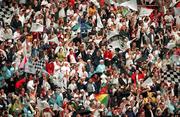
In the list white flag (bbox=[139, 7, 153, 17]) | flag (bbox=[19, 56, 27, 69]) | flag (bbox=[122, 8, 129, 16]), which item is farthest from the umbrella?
flag (bbox=[19, 56, 27, 69])

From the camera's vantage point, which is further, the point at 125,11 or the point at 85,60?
the point at 125,11

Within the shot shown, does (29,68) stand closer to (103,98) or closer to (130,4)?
(103,98)

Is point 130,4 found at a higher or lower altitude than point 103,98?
higher

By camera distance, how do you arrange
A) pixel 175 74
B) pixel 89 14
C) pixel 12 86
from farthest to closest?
pixel 89 14 → pixel 175 74 → pixel 12 86

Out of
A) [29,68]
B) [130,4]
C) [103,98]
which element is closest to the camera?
[103,98]

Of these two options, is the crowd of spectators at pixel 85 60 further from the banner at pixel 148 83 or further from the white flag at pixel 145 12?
the white flag at pixel 145 12

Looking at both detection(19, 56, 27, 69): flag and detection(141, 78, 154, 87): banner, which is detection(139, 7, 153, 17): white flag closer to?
detection(141, 78, 154, 87): banner

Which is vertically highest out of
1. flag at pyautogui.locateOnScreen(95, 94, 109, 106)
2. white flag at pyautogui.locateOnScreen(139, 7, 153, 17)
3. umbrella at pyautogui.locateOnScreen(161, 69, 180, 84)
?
white flag at pyautogui.locateOnScreen(139, 7, 153, 17)

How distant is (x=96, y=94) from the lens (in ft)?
123

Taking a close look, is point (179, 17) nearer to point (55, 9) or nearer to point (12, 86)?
point (55, 9)

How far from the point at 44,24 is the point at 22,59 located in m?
3.90

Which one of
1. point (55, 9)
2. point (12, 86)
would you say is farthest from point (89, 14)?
point (12, 86)

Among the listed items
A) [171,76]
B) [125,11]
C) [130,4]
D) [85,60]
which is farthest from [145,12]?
[85,60]

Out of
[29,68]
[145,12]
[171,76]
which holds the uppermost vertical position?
[145,12]
